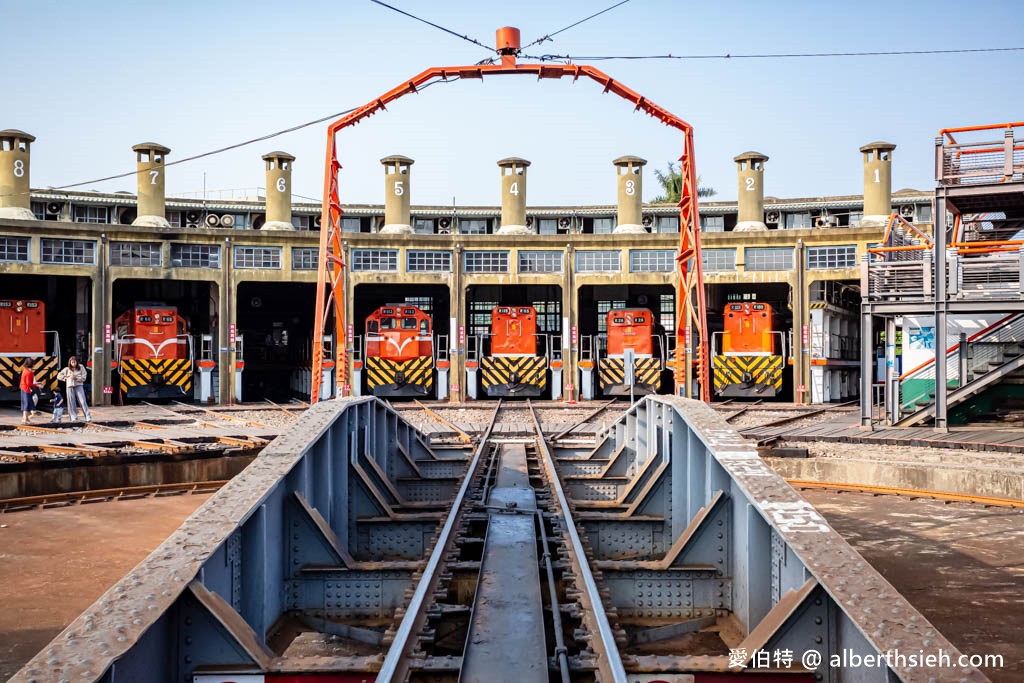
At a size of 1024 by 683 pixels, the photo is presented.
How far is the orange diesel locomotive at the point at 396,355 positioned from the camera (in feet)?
89.3

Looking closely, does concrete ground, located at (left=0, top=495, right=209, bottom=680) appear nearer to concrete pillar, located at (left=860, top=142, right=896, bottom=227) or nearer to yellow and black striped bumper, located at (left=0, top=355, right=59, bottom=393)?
yellow and black striped bumper, located at (left=0, top=355, right=59, bottom=393)

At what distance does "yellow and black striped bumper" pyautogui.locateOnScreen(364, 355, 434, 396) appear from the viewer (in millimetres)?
27172

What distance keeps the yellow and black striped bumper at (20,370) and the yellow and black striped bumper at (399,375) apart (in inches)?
346

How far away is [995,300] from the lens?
15961 millimetres

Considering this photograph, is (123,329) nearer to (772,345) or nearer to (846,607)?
(772,345)

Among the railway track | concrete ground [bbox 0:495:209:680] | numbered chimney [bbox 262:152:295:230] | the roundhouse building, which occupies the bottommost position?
concrete ground [bbox 0:495:209:680]

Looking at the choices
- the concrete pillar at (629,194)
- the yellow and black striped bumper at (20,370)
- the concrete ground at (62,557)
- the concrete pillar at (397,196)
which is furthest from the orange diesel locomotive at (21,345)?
the concrete pillar at (629,194)

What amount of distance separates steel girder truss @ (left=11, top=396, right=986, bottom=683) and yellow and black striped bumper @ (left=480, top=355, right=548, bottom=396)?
1823 cm

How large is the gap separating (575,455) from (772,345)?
15235 millimetres

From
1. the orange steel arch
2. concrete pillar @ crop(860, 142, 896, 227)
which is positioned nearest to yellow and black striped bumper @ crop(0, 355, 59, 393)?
the orange steel arch

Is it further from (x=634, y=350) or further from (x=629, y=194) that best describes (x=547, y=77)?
(x=629, y=194)

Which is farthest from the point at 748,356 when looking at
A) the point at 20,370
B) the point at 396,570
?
the point at 396,570

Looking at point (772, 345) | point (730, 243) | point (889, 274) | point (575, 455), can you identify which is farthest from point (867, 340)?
point (730, 243)

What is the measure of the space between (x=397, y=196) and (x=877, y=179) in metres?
16.6
